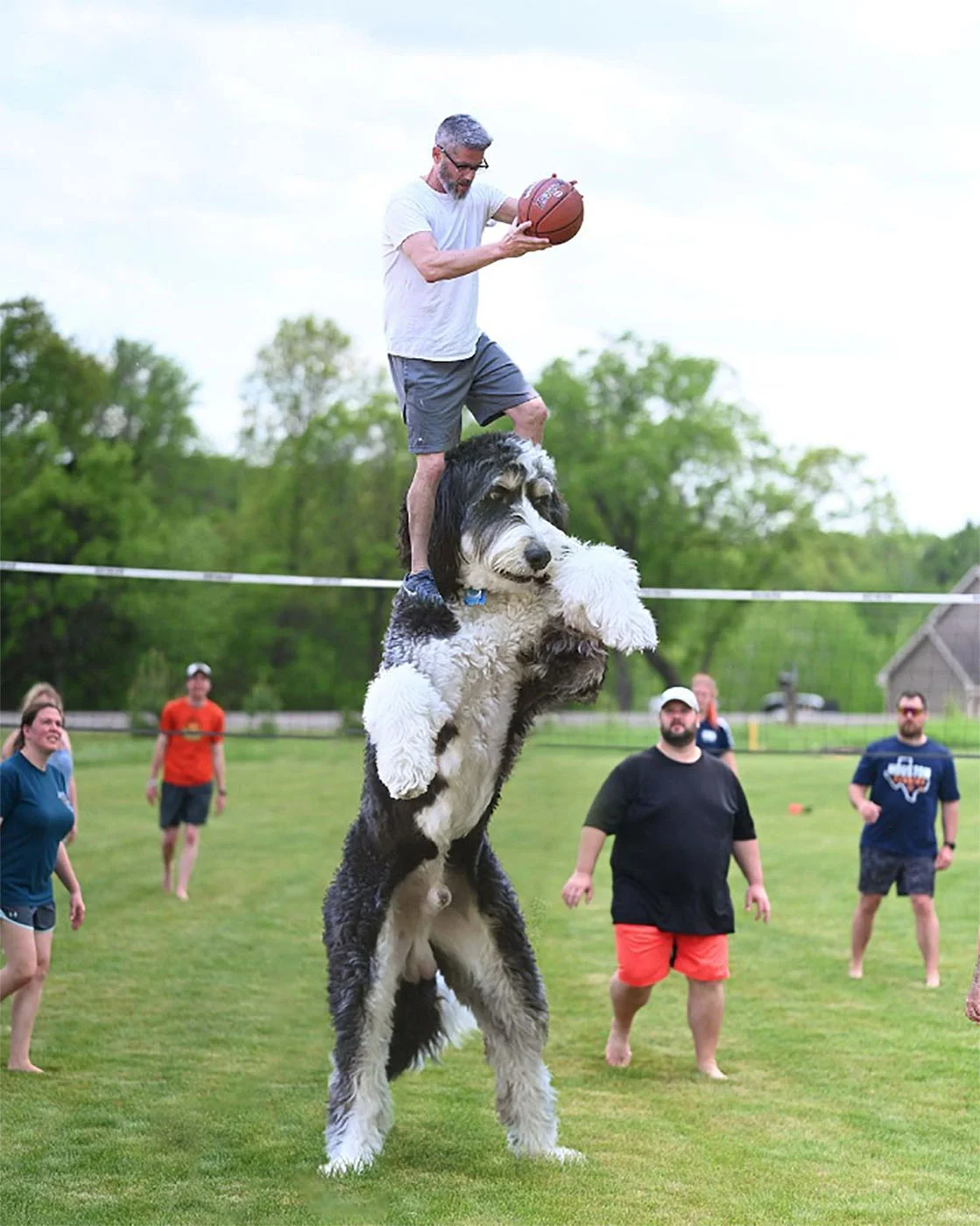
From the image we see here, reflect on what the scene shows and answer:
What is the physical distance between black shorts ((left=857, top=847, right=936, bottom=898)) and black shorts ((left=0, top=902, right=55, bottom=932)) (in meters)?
5.05

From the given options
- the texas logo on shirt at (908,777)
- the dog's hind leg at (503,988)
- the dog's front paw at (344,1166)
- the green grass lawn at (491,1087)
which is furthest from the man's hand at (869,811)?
the dog's front paw at (344,1166)

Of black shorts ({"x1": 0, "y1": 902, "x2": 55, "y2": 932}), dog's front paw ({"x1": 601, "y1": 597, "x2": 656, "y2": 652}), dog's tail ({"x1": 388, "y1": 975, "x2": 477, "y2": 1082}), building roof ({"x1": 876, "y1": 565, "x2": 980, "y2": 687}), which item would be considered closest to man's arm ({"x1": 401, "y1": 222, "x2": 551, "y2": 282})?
dog's front paw ({"x1": 601, "y1": 597, "x2": 656, "y2": 652})

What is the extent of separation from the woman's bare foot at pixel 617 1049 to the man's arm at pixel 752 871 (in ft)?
2.96

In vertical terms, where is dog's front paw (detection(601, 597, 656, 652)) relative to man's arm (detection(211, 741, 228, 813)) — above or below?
above

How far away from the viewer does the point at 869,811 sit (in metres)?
10.4

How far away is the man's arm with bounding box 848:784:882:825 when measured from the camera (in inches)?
407

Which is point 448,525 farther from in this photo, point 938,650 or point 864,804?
point 938,650

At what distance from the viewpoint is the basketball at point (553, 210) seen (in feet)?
16.6

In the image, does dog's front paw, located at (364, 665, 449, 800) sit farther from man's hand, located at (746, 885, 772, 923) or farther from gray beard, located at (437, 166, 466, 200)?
man's hand, located at (746, 885, 772, 923)

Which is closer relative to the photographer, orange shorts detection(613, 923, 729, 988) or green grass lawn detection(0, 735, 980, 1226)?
green grass lawn detection(0, 735, 980, 1226)

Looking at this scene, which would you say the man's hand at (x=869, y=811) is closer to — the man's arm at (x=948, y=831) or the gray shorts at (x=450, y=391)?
the man's arm at (x=948, y=831)

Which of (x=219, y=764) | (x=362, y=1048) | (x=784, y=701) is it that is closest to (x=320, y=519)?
(x=784, y=701)

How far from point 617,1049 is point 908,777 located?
3.03 metres

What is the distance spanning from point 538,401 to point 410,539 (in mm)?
619
